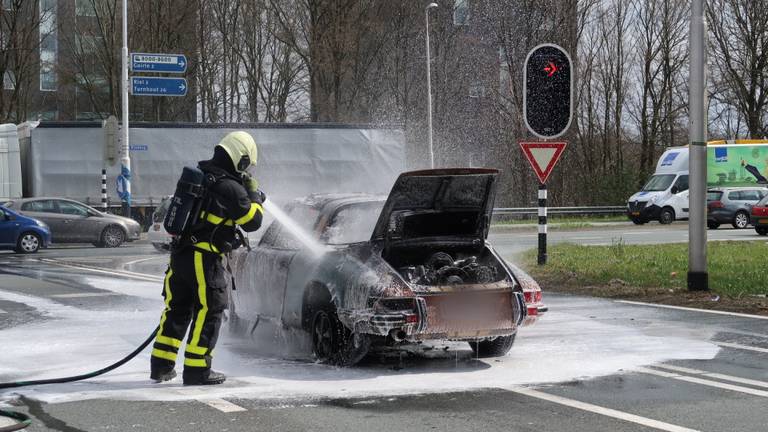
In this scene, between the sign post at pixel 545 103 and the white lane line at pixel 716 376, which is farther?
the sign post at pixel 545 103

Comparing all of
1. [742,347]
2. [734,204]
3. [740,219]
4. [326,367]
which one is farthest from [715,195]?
[326,367]

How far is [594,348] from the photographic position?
9.19m

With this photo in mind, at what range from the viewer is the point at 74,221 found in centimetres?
2669

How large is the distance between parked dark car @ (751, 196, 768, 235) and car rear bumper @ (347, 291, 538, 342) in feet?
74.4

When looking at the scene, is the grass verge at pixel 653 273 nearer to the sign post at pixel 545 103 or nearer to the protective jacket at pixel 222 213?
the sign post at pixel 545 103

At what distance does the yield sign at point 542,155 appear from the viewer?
1609cm

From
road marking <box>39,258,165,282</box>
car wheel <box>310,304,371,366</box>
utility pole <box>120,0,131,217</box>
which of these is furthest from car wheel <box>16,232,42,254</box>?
car wheel <box>310,304,371,366</box>

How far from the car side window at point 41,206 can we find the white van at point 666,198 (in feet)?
71.5

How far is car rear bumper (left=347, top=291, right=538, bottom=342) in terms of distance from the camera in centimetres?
777

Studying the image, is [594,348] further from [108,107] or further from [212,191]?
[108,107]

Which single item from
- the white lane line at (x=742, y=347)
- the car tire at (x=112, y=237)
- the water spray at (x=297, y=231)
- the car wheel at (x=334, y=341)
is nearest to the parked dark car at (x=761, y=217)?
the car tire at (x=112, y=237)

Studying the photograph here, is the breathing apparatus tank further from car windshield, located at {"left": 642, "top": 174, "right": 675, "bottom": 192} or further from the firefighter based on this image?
car windshield, located at {"left": 642, "top": 174, "right": 675, "bottom": 192}

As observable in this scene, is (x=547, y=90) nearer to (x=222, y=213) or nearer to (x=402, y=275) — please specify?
(x=402, y=275)

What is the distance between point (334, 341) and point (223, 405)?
1.67 m
